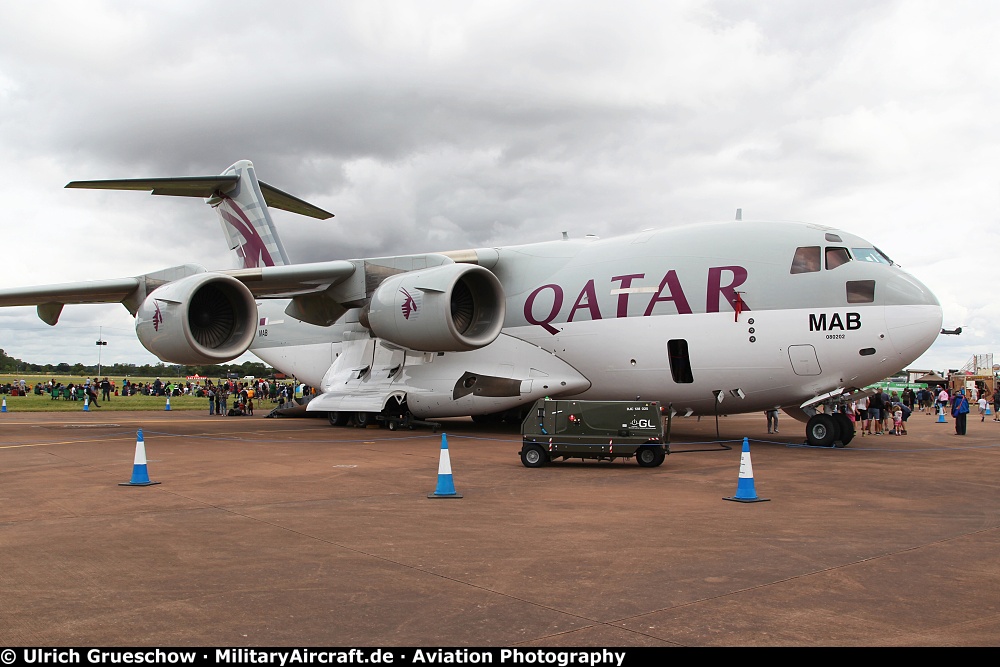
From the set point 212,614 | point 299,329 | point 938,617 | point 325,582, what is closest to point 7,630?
point 212,614

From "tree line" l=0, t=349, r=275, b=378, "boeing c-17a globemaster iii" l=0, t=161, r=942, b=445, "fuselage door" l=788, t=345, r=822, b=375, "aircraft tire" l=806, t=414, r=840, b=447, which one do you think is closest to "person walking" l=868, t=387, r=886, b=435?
"boeing c-17a globemaster iii" l=0, t=161, r=942, b=445

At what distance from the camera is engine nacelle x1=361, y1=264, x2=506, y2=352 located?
15.3 meters

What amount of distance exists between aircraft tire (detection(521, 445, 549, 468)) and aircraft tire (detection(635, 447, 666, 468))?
4.49 feet

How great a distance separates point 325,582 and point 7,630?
1.74 metres

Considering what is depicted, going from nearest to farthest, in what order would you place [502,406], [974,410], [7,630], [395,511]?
[7,630], [395,511], [502,406], [974,410]

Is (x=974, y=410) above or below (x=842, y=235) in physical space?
below

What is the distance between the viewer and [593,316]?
1619 centimetres

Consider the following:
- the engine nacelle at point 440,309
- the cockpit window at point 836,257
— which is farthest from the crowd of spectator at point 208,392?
the cockpit window at point 836,257

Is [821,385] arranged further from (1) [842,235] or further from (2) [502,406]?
(2) [502,406]

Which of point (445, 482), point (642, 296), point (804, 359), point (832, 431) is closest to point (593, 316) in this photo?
point (642, 296)

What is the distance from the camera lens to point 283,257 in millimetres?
22547

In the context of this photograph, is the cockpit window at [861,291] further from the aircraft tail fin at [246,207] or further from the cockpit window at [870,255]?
the aircraft tail fin at [246,207]

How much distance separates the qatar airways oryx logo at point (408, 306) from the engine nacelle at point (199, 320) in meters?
2.86

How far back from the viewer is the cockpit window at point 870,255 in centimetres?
1403
